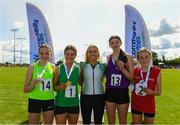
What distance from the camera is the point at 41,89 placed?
523 centimetres

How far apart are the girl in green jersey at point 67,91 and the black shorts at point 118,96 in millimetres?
555

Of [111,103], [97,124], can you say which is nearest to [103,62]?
[111,103]

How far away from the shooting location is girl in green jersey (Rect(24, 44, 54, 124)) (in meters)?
5.21

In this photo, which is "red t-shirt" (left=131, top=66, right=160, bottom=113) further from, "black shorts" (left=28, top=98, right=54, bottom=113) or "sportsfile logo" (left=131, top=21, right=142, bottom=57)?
"sportsfile logo" (left=131, top=21, right=142, bottom=57)

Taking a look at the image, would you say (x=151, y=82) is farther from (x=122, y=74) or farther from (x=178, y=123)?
(x=178, y=123)

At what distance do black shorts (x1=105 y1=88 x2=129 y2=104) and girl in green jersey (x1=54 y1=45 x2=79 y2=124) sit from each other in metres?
0.56

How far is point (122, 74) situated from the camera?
214 inches

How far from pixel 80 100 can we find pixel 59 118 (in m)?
0.48

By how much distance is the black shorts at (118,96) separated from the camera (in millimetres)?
5484

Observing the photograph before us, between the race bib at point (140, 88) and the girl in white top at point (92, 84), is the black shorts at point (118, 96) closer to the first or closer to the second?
the girl in white top at point (92, 84)

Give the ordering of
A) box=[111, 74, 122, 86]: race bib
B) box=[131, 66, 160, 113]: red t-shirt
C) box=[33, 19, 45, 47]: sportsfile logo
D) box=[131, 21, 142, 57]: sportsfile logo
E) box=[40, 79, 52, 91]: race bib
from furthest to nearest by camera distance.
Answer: box=[33, 19, 45, 47]: sportsfile logo, box=[131, 21, 142, 57]: sportsfile logo, box=[111, 74, 122, 86]: race bib, box=[131, 66, 160, 113]: red t-shirt, box=[40, 79, 52, 91]: race bib

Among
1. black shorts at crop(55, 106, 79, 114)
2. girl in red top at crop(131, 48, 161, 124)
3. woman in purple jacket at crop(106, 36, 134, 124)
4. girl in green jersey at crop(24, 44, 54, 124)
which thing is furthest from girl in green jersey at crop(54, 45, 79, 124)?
girl in red top at crop(131, 48, 161, 124)

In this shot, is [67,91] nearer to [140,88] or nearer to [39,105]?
[39,105]

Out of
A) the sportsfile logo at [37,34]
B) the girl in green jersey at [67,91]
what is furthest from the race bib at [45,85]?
the sportsfile logo at [37,34]
